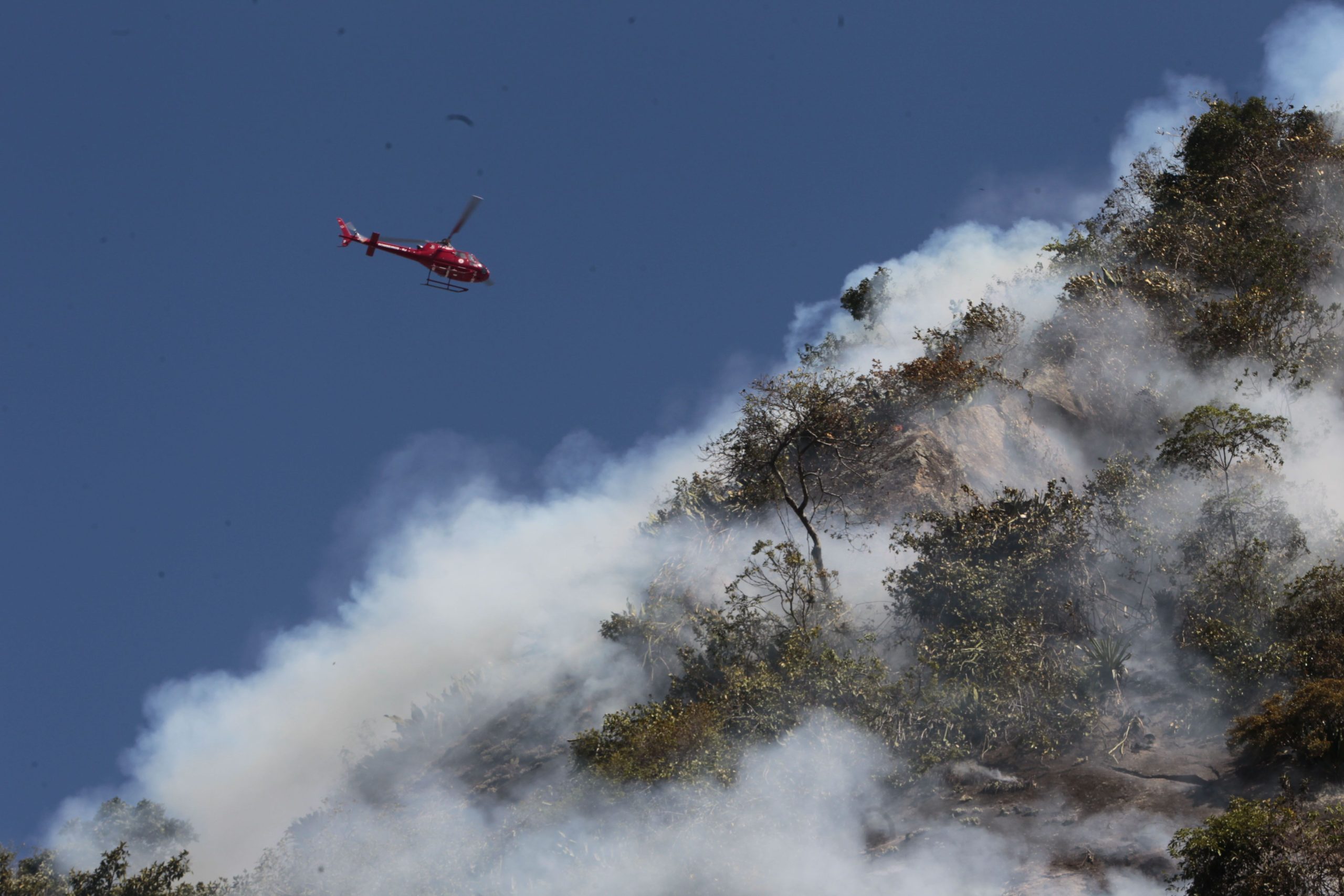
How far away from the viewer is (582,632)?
28.7m

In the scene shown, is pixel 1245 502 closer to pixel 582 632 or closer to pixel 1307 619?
pixel 1307 619

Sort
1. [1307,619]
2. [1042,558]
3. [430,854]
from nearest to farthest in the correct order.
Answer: [1307,619], [430,854], [1042,558]

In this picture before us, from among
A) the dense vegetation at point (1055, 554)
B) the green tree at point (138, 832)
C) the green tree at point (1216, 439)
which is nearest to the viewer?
the dense vegetation at point (1055, 554)

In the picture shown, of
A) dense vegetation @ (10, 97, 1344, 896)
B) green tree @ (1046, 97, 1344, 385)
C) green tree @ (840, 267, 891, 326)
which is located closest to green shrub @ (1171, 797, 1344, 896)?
dense vegetation @ (10, 97, 1344, 896)

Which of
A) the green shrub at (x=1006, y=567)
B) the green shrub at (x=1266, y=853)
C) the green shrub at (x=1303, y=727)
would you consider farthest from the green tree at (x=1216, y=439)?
the green shrub at (x=1266, y=853)

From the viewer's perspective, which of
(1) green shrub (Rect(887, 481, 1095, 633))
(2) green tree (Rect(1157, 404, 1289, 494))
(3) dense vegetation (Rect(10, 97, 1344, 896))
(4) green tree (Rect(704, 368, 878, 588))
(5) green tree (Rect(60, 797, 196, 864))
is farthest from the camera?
(5) green tree (Rect(60, 797, 196, 864))

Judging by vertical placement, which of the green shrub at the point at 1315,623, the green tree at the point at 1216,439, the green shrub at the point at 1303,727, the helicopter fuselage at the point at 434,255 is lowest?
the green shrub at the point at 1303,727

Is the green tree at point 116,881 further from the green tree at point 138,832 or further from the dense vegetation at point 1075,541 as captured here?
the green tree at point 138,832

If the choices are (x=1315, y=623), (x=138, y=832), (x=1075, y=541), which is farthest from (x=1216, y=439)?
(x=138, y=832)

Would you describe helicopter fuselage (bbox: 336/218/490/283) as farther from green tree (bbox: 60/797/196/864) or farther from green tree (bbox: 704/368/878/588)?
green tree (bbox: 60/797/196/864)

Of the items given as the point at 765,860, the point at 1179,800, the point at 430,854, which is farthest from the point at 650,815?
the point at 1179,800

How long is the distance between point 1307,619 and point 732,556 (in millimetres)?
12067

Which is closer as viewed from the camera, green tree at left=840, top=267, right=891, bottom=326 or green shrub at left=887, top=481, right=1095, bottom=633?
green shrub at left=887, top=481, right=1095, bottom=633

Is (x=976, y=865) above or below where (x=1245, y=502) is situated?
below
